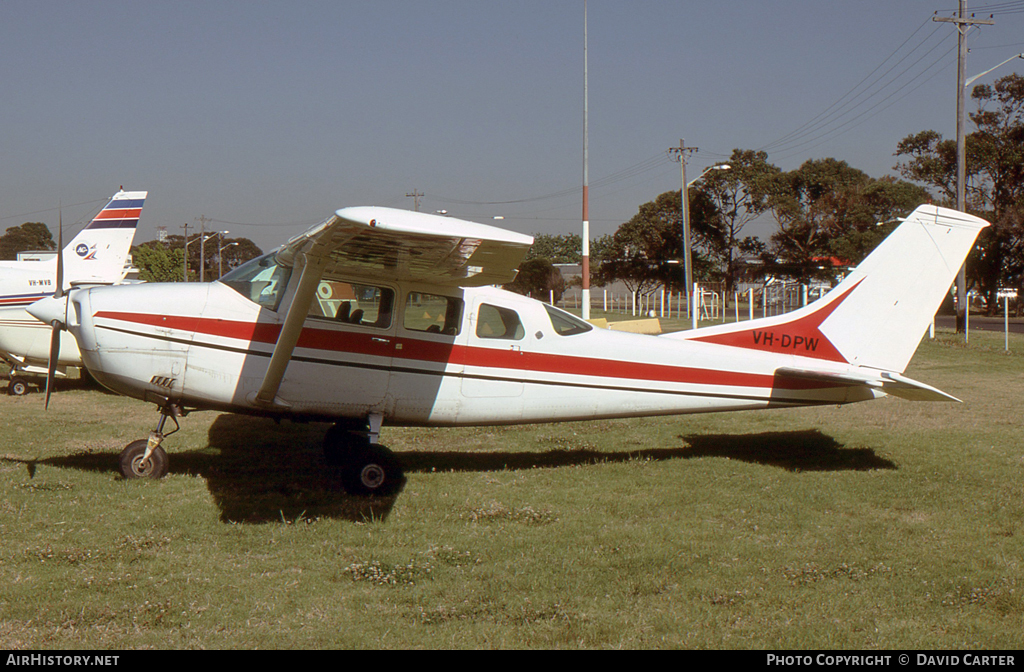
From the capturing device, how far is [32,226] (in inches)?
4744

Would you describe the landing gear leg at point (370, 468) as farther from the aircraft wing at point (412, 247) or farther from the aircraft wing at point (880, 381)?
the aircraft wing at point (880, 381)

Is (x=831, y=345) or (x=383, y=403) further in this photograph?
(x=831, y=345)

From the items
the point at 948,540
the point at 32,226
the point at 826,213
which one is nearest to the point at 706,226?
the point at 826,213

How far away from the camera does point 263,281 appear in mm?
7574

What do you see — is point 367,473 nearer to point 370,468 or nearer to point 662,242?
point 370,468

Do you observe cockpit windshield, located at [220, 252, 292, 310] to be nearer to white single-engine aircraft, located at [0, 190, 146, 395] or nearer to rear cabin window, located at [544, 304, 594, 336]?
rear cabin window, located at [544, 304, 594, 336]

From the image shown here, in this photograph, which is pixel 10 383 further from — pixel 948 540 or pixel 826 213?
pixel 826 213

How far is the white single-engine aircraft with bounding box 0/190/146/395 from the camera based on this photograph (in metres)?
14.5

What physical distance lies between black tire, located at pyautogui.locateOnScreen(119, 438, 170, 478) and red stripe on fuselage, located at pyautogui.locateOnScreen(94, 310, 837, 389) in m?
1.44

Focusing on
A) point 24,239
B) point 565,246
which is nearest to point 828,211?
point 565,246

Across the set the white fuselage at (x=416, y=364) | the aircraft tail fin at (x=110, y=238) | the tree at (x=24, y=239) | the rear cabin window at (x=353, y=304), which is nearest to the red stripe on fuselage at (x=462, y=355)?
the white fuselage at (x=416, y=364)

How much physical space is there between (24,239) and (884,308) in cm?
13093

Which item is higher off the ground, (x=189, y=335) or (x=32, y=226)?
(x=32, y=226)
